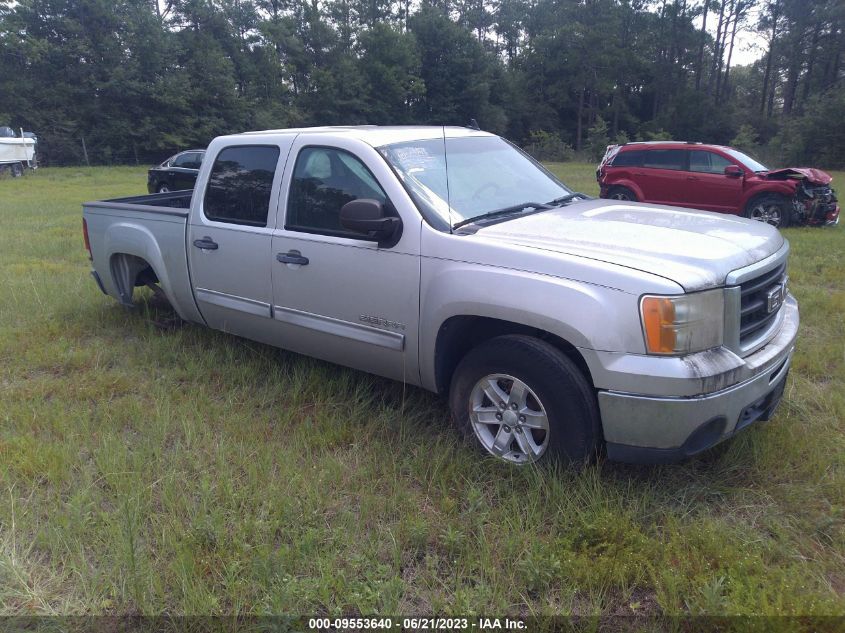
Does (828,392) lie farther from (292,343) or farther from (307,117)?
(307,117)

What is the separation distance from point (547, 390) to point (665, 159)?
12.2 m

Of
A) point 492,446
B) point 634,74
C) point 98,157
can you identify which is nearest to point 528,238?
point 492,446

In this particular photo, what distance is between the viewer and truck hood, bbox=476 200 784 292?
3201 millimetres

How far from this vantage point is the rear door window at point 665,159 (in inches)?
548

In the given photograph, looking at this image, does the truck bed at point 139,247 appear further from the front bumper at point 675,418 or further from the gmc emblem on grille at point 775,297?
the gmc emblem on grille at point 775,297

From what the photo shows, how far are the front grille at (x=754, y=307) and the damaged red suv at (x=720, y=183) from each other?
10320 millimetres

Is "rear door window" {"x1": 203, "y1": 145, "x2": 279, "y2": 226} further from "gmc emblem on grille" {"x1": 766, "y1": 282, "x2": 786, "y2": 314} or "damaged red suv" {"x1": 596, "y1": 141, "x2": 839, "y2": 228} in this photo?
"damaged red suv" {"x1": 596, "y1": 141, "x2": 839, "y2": 228}

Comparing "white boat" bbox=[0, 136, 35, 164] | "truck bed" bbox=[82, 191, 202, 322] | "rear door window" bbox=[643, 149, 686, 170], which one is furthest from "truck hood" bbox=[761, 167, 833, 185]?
"white boat" bbox=[0, 136, 35, 164]

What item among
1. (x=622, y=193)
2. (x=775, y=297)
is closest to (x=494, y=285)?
(x=775, y=297)

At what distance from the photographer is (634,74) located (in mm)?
56750

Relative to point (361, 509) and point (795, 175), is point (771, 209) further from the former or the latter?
point (361, 509)

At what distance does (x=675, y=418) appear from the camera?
3062 millimetres

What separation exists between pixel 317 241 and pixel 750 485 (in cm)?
276

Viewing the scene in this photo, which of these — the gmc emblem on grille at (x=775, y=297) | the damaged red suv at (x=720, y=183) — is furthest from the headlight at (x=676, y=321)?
the damaged red suv at (x=720, y=183)
